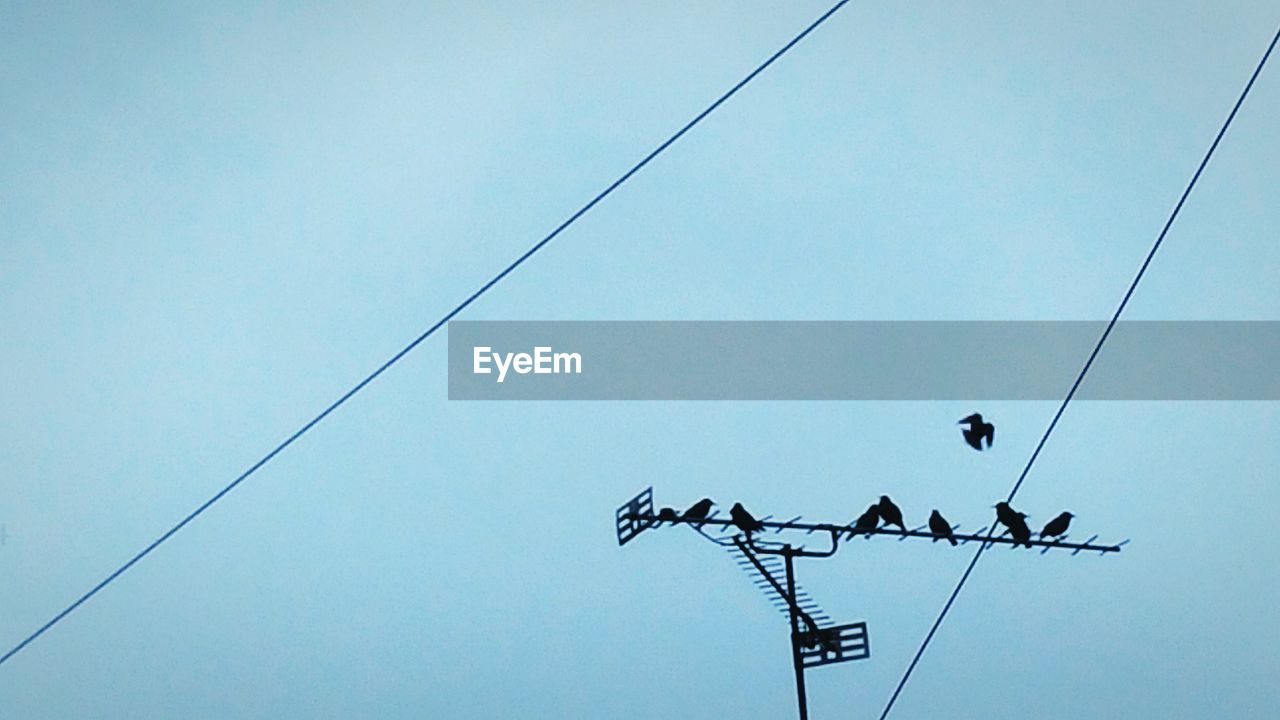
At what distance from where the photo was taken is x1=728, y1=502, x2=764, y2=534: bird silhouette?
6301mm

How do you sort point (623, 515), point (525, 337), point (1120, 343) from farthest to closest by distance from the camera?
point (1120, 343)
point (525, 337)
point (623, 515)

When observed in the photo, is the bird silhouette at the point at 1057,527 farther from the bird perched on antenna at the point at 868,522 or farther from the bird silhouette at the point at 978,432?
the bird perched on antenna at the point at 868,522

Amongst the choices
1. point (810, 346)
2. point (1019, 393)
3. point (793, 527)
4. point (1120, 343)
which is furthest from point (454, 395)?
point (793, 527)

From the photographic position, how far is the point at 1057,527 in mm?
6383

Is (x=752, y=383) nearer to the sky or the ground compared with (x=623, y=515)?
nearer to the sky

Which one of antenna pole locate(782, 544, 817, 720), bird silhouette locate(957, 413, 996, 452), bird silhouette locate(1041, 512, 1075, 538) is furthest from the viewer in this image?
bird silhouette locate(957, 413, 996, 452)

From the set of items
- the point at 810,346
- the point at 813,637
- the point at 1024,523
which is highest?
the point at 810,346

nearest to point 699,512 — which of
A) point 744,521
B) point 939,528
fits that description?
point 744,521

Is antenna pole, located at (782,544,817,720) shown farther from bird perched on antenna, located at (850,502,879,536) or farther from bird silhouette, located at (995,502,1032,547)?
bird silhouette, located at (995,502,1032,547)

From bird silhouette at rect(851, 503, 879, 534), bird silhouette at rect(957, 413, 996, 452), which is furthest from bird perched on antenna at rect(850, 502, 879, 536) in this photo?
bird silhouette at rect(957, 413, 996, 452)

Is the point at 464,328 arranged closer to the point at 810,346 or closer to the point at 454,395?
the point at 454,395

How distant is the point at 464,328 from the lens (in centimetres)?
1059

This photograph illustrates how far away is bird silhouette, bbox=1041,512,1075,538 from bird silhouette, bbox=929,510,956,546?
Answer: 49 centimetres

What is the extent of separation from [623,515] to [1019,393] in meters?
7.42
